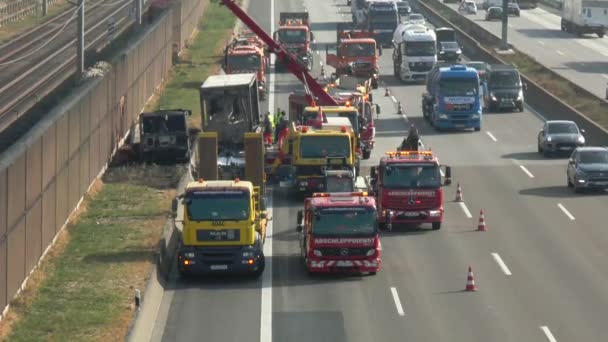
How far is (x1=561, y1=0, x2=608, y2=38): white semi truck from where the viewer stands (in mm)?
115062

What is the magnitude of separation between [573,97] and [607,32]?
1977 inches

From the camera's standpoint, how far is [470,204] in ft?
170

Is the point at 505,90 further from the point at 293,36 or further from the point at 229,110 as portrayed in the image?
the point at 229,110

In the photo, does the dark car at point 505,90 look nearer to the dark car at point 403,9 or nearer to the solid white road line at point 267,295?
the solid white road line at point 267,295

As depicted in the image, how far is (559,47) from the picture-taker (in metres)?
113

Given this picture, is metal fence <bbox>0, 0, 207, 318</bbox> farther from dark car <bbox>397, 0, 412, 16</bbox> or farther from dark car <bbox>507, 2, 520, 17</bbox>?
dark car <bbox>507, 2, 520, 17</bbox>

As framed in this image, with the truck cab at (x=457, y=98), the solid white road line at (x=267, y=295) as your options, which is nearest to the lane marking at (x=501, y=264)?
the solid white road line at (x=267, y=295)

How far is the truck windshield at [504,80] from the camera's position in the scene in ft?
254

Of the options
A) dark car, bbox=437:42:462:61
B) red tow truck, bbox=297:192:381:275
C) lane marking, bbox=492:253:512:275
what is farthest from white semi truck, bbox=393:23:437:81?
red tow truck, bbox=297:192:381:275

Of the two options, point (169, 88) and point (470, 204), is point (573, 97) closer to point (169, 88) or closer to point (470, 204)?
point (169, 88)

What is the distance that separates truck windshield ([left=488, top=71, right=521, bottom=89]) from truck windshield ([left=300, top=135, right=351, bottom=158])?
90.9 ft

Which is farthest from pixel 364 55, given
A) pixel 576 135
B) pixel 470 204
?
pixel 470 204

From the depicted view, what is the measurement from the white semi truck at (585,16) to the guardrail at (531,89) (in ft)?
24.8

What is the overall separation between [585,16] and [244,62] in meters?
43.1
